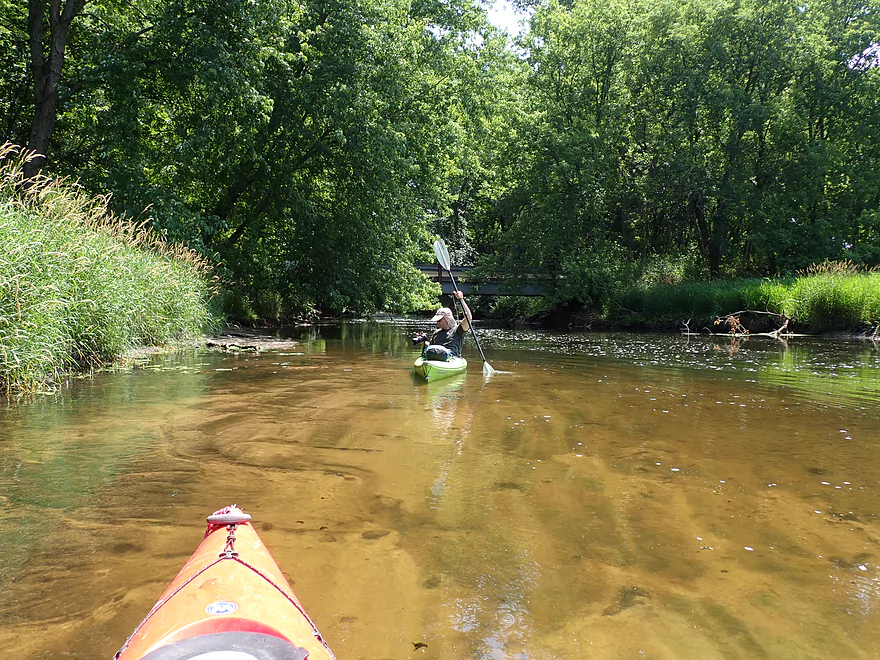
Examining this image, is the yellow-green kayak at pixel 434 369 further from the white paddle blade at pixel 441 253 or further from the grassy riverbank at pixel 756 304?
the grassy riverbank at pixel 756 304

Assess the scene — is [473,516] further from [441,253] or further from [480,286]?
[480,286]

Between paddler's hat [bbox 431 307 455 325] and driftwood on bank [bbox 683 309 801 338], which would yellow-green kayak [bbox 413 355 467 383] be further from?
driftwood on bank [bbox 683 309 801 338]

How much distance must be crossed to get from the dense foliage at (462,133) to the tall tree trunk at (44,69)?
121mm

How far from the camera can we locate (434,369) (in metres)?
9.69

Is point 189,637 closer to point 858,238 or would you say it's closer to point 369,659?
point 369,659

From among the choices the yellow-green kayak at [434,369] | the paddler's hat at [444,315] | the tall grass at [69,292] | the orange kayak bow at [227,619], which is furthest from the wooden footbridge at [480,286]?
the orange kayak bow at [227,619]

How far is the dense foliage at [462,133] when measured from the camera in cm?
1441

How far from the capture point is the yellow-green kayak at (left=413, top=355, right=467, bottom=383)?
31.5 feet

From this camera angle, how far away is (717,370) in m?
10.6

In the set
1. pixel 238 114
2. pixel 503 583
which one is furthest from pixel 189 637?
pixel 238 114

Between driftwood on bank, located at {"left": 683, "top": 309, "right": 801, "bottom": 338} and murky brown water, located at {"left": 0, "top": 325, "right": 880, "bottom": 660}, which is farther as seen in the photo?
driftwood on bank, located at {"left": 683, "top": 309, "right": 801, "bottom": 338}

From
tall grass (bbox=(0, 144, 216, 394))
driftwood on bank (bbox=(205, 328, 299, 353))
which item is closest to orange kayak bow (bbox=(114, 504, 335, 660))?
tall grass (bbox=(0, 144, 216, 394))

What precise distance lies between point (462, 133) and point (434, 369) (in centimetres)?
1153

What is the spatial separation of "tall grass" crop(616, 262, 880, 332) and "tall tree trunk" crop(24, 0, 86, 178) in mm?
19153
